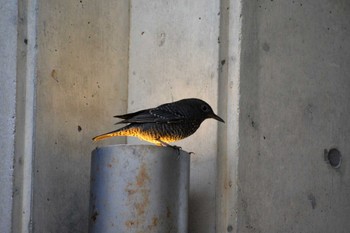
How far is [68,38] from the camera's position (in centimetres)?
448

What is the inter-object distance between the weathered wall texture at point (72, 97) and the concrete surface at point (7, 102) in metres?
0.14

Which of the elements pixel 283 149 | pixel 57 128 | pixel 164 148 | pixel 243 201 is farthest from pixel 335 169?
pixel 57 128

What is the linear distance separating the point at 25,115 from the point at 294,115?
163 centimetres

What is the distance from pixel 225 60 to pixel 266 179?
0.74 m

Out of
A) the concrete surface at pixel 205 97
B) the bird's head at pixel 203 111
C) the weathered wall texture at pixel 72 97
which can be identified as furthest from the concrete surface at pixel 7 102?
the bird's head at pixel 203 111

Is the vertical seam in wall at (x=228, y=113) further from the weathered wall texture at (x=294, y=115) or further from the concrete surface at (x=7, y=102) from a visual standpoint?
the concrete surface at (x=7, y=102)

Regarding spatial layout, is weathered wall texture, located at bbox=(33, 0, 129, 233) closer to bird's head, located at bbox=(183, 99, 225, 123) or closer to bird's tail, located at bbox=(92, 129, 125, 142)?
bird's tail, located at bbox=(92, 129, 125, 142)

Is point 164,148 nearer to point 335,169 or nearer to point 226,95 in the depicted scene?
point 226,95

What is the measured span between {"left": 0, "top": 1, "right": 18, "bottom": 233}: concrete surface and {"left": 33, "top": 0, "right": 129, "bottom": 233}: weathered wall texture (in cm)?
14

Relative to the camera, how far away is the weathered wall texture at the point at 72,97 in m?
4.23

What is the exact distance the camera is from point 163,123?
14.6 ft

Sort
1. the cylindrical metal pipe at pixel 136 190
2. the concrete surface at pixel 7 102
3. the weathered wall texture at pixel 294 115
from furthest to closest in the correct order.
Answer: the weathered wall texture at pixel 294 115 < the concrete surface at pixel 7 102 < the cylindrical metal pipe at pixel 136 190

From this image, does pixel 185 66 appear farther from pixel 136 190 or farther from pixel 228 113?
pixel 136 190

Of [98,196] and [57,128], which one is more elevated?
[57,128]
